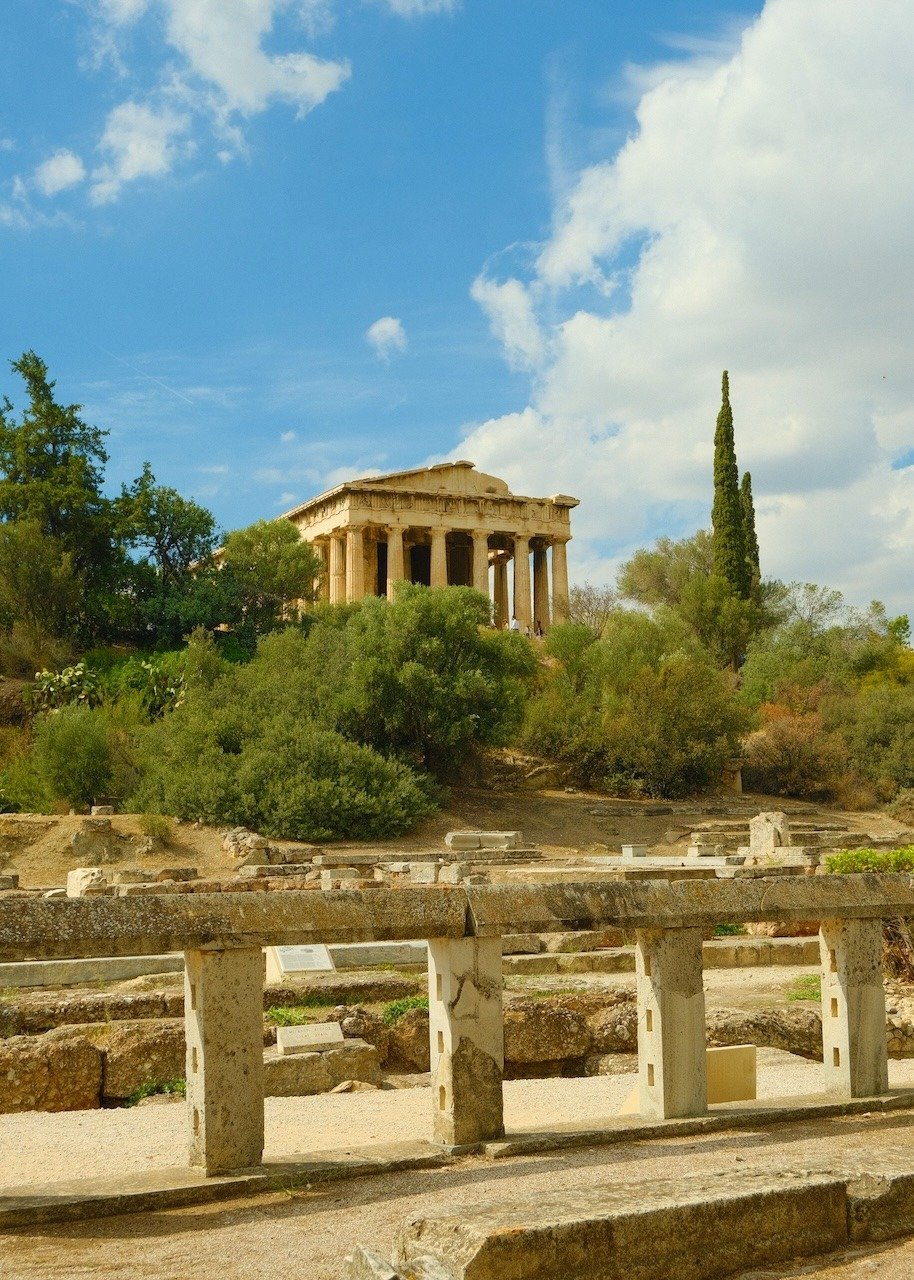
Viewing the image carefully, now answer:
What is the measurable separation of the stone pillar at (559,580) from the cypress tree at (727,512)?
9.06 m

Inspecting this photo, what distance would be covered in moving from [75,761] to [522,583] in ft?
104

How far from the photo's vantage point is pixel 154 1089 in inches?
348

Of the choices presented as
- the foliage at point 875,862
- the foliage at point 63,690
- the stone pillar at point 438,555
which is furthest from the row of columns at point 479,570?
the foliage at point 875,862

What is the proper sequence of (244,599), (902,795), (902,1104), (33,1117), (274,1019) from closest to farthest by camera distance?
(902,1104), (33,1117), (274,1019), (902,795), (244,599)

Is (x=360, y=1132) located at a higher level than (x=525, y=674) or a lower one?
lower

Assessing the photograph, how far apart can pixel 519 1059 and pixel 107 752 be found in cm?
2708

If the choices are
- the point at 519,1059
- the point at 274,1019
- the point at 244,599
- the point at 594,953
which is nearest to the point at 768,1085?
the point at 519,1059

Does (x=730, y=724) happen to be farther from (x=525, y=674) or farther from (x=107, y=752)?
(x=107, y=752)

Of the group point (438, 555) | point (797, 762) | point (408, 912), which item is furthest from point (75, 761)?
point (408, 912)

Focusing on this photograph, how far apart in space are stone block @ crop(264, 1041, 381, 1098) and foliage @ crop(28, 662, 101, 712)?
3280cm

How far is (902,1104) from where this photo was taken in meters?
6.44

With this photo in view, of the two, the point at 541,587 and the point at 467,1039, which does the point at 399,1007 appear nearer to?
the point at 467,1039

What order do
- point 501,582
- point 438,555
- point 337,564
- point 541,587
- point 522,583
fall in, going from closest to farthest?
point 438,555 < point 337,564 < point 522,583 < point 541,587 < point 501,582

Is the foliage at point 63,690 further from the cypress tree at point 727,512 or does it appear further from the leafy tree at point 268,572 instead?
the cypress tree at point 727,512
